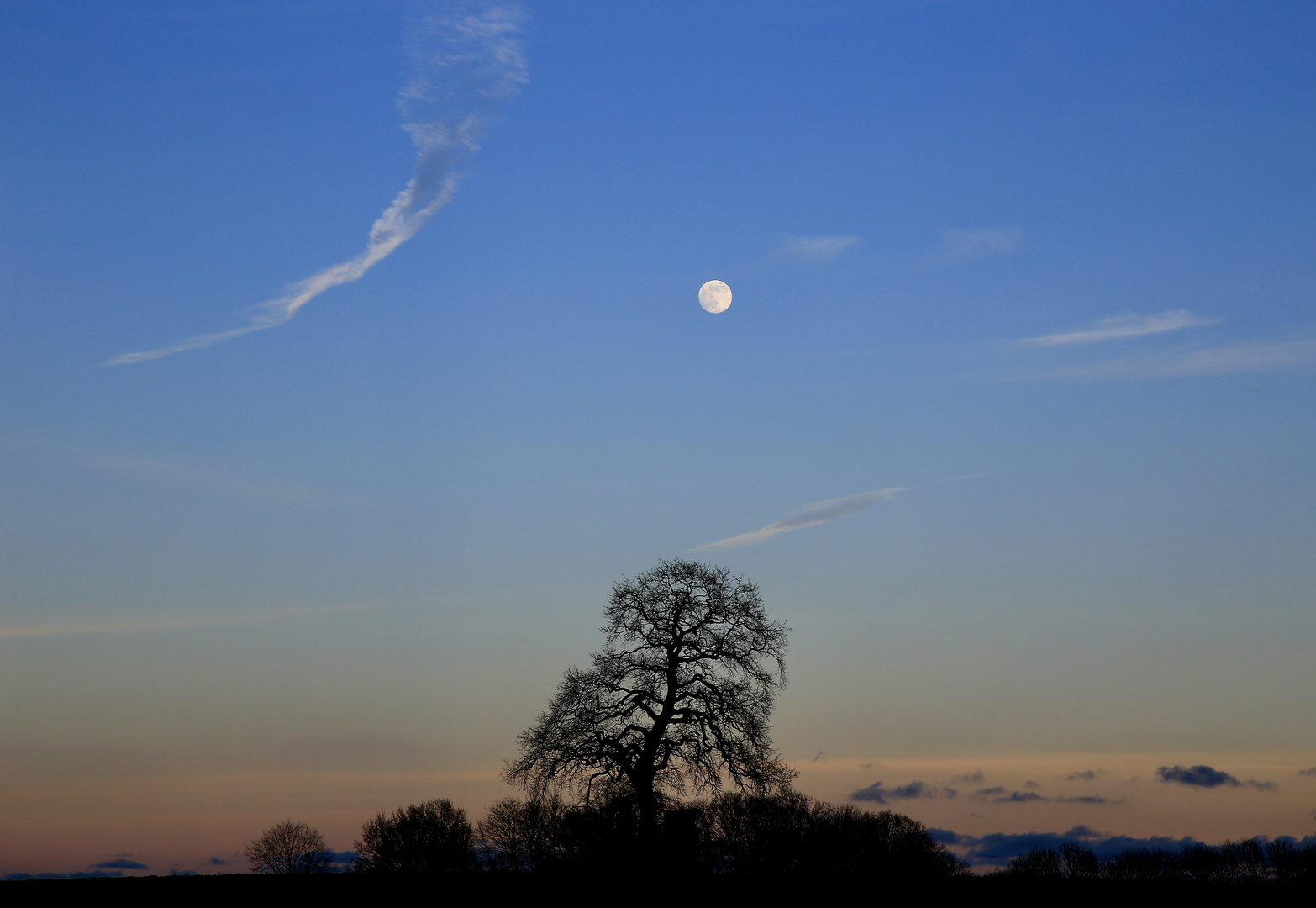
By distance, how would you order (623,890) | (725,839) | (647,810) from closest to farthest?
(623,890), (647,810), (725,839)

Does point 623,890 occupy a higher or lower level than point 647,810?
lower

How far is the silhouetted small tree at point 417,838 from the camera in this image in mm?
74188

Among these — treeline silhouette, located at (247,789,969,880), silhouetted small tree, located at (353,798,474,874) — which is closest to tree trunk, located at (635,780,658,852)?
treeline silhouette, located at (247,789,969,880)

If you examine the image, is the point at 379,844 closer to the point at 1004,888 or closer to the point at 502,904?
the point at 502,904

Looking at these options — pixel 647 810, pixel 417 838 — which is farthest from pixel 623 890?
pixel 417 838

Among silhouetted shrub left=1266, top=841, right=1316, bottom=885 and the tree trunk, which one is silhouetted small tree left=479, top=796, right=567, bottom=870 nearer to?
the tree trunk

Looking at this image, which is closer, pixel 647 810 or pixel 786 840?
pixel 647 810

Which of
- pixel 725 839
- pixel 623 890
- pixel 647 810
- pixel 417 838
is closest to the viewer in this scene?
pixel 623 890

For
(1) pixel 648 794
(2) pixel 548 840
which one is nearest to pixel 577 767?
(1) pixel 648 794

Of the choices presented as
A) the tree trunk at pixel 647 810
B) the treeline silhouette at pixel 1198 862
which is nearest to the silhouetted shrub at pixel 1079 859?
the treeline silhouette at pixel 1198 862

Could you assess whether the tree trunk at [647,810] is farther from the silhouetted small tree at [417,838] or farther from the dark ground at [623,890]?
the silhouetted small tree at [417,838]

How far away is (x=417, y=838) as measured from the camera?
78.6 m

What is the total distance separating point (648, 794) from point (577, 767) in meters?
3.09

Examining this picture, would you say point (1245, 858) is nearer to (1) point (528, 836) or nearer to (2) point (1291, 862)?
(2) point (1291, 862)
